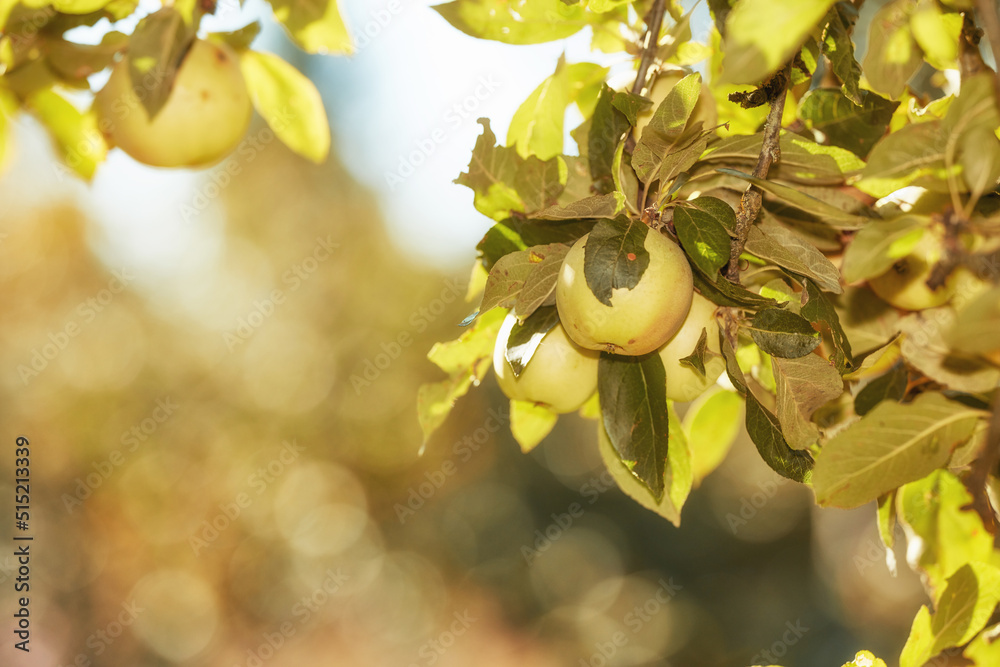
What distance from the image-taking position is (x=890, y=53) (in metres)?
0.61

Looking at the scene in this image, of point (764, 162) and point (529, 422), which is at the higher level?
point (764, 162)

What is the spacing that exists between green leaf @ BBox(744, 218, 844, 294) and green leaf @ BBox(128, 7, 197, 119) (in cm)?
68

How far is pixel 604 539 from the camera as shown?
291 inches

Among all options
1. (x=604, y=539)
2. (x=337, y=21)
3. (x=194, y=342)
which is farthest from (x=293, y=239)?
(x=337, y=21)

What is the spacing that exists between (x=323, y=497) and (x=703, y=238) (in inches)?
299

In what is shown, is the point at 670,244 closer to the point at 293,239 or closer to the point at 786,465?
the point at 786,465

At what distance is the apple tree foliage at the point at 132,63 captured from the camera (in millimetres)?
771

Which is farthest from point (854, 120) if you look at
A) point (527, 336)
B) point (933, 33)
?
point (527, 336)

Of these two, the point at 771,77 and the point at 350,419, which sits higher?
the point at 771,77

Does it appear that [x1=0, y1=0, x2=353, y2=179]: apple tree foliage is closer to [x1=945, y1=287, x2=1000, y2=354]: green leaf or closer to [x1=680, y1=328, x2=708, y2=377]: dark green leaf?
[x1=680, y1=328, x2=708, y2=377]: dark green leaf

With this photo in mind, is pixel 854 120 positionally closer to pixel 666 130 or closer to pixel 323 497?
pixel 666 130

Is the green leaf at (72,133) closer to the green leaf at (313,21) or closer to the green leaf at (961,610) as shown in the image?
the green leaf at (313,21)

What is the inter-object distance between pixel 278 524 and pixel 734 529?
4900 mm

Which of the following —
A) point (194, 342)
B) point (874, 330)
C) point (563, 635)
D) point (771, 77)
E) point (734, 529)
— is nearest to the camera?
point (771, 77)
